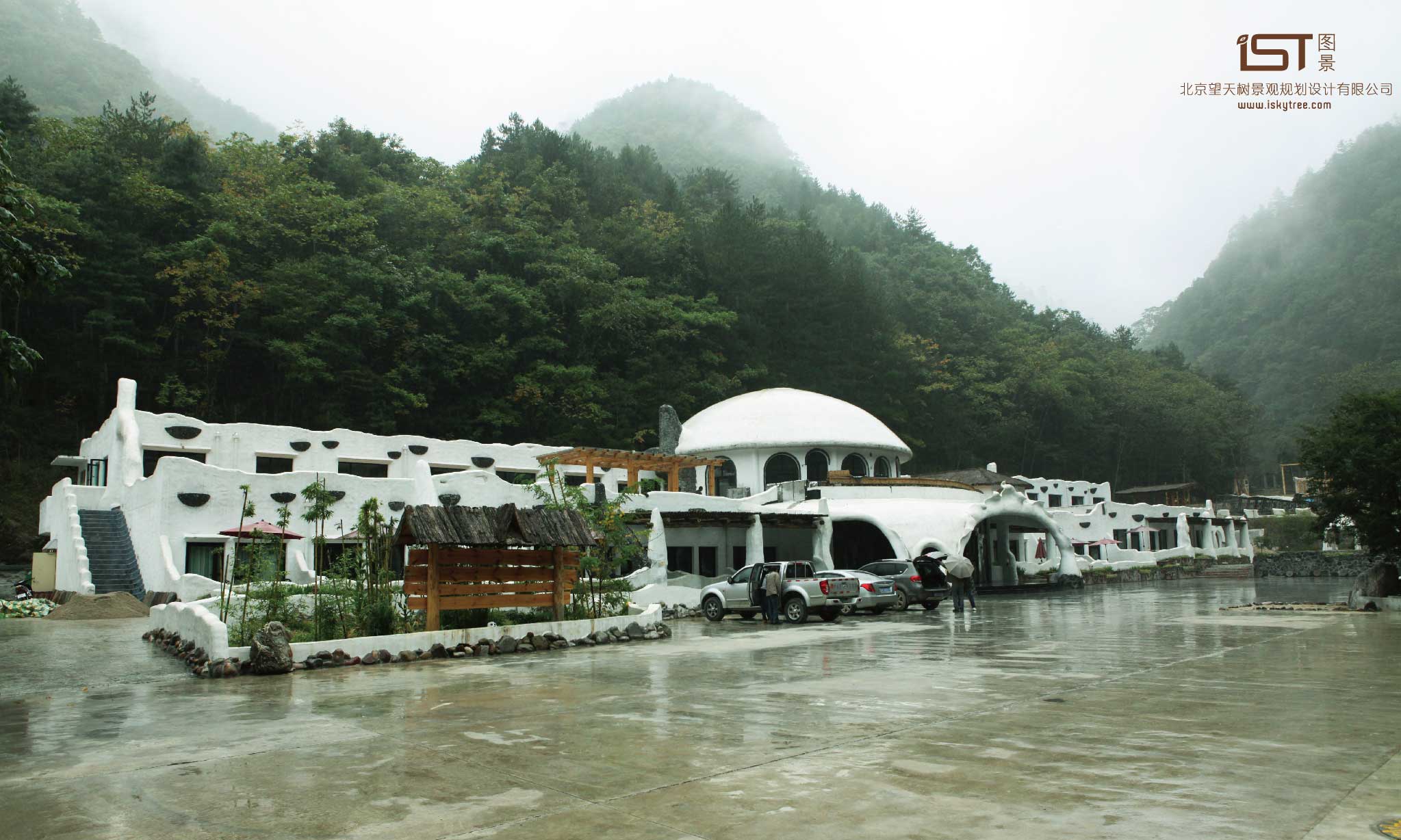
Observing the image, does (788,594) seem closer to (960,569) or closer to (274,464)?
(960,569)

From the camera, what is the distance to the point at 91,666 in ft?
42.7

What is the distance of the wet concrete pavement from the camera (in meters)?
5.23

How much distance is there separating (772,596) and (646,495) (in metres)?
8.16

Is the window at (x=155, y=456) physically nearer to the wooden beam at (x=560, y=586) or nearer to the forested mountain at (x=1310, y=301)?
the wooden beam at (x=560, y=586)

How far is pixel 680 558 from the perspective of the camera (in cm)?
3234

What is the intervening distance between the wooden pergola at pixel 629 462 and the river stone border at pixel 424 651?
536 inches

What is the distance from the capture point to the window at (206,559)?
24.6 meters

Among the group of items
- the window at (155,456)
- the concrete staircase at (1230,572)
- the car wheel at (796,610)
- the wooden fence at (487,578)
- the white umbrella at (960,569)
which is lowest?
the concrete staircase at (1230,572)

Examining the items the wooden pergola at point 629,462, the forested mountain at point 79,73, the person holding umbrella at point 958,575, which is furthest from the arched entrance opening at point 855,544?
the forested mountain at point 79,73

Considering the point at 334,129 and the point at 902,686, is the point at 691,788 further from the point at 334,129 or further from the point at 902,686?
the point at 334,129

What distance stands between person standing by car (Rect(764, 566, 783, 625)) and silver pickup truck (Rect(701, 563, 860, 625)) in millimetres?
302

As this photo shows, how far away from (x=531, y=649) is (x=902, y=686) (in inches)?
291

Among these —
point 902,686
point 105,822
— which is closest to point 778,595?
point 902,686

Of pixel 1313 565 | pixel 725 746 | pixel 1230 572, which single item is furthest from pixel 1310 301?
pixel 725 746
